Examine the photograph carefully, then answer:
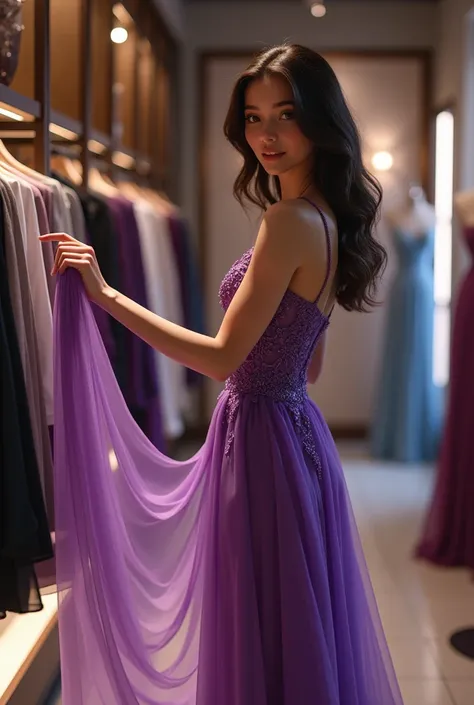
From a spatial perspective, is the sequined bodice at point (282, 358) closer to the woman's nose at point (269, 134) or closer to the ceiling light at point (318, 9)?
the woman's nose at point (269, 134)

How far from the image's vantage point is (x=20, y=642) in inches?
91.7

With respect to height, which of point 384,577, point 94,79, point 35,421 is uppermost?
point 94,79

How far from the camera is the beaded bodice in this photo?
1951 mm

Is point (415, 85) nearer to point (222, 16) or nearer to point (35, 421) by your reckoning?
point (222, 16)

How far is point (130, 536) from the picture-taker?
6.97 feet

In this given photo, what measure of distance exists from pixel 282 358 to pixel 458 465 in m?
2.34

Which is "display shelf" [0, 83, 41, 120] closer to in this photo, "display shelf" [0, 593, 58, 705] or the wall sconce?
"display shelf" [0, 593, 58, 705]

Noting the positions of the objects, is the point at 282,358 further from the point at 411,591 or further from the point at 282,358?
the point at 411,591

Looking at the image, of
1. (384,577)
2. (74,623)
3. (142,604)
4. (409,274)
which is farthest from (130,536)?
(409,274)

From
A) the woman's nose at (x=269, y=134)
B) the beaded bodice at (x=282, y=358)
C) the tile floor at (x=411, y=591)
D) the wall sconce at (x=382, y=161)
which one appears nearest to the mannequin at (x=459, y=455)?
the tile floor at (x=411, y=591)

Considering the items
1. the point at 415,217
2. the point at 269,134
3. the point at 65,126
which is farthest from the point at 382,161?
the point at 269,134

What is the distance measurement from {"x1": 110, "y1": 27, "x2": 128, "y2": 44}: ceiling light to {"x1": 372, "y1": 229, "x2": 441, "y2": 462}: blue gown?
2492 mm

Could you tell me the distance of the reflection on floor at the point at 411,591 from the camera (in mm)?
2891

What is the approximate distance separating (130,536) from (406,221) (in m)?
4.37
